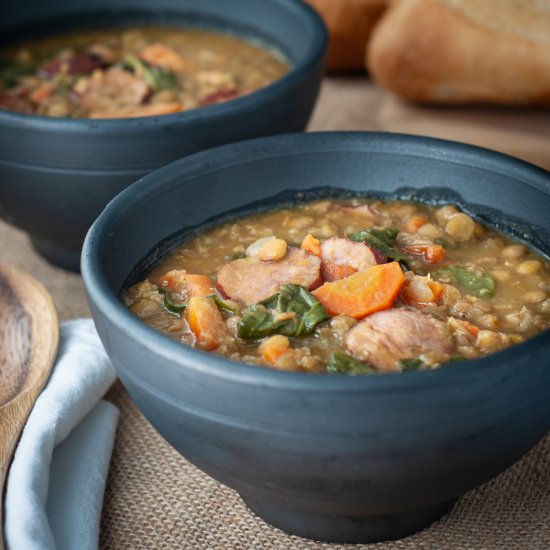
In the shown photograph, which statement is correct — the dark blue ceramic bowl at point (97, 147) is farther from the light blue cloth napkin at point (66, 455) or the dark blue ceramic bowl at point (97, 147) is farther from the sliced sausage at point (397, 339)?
the sliced sausage at point (397, 339)

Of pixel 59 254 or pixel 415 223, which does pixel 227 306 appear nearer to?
pixel 415 223

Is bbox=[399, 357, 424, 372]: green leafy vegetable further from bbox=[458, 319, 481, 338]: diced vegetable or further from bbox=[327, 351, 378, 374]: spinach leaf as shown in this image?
bbox=[458, 319, 481, 338]: diced vegetable

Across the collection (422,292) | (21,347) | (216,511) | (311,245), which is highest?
(422,292)

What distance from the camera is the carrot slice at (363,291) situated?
97.3 inches

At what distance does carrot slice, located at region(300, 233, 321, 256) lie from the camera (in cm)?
273

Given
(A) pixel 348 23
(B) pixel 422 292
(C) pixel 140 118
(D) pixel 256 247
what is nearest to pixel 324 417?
(B) pixel 422 292

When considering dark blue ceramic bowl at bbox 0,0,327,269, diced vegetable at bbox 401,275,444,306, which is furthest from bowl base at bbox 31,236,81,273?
diced vegetable at bbox 401,275,444,306

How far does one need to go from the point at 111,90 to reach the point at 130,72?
184 mm

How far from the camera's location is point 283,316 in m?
2.40

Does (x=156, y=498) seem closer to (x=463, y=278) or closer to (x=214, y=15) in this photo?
(x=463, y=278)

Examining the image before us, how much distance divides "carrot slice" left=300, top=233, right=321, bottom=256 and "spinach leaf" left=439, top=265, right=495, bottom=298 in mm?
313

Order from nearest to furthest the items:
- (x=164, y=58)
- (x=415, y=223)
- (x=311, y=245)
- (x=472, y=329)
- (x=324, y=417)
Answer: (x=324, y=417) < (x=472, y=329) < (x=311, y=245) < (x=415, y=223) < (x=164, y=58)

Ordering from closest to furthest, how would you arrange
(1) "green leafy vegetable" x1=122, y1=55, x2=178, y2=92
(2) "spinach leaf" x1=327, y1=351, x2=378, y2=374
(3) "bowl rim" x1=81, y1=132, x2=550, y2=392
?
(3) "bowl rim" x1=81, y1=132, x2=550, y2=392
(2) "spinach leaf" x1=327, y1=351, x2=378, y2=374
(1) "green leafy vegetable" x1=122, y1=55, x2=178, y2=92

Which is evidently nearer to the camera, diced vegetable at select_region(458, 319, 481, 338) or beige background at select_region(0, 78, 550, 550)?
diced vegetable at select_region(458, 319, 481, 338)
